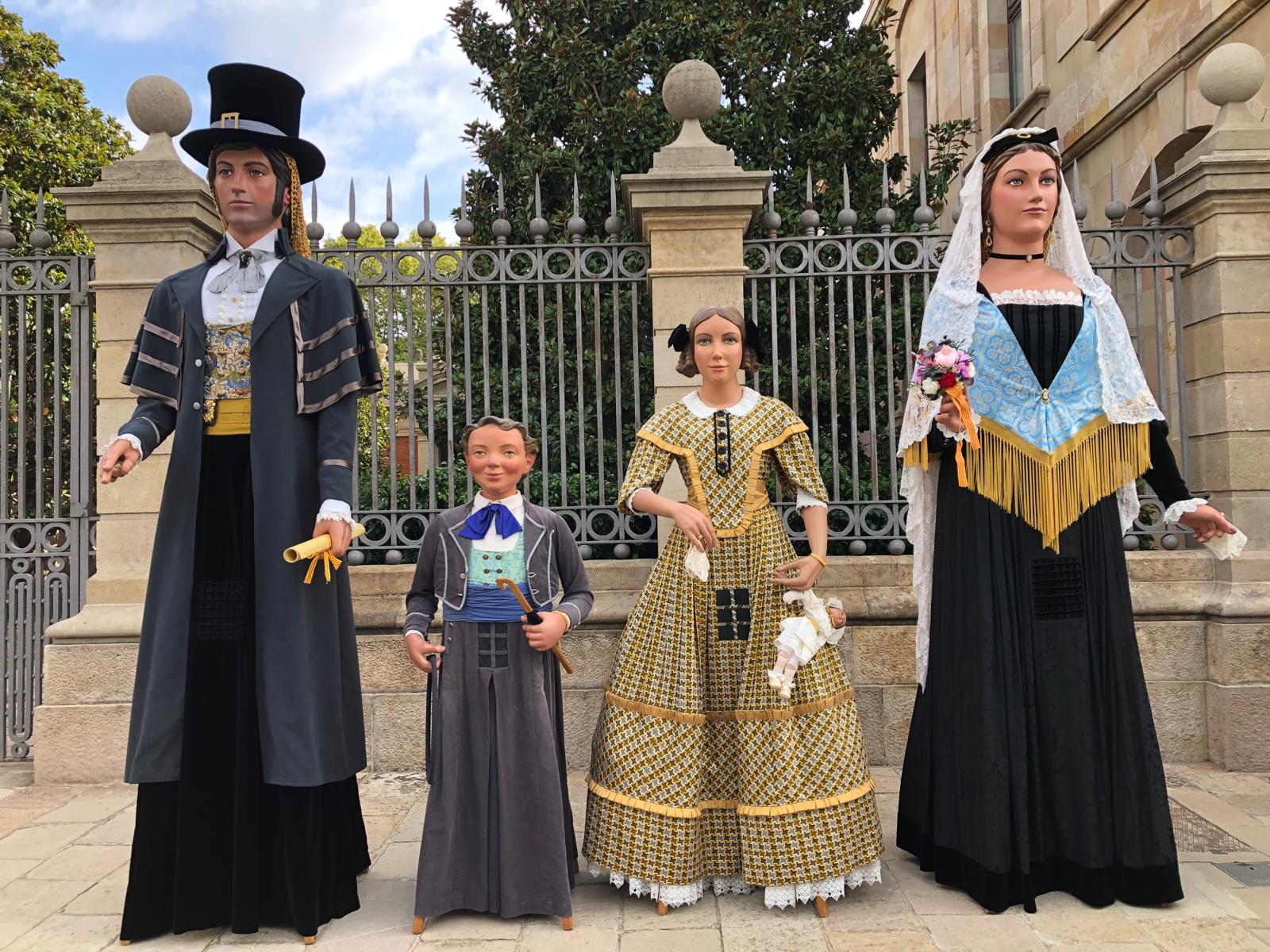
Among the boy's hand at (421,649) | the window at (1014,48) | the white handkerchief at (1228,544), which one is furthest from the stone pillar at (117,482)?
the window at (1014,48)

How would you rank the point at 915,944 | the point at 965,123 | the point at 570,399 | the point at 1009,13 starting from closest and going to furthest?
the point at 915,944
the point at 570,399
the point at 965,123
the point at 1009,13

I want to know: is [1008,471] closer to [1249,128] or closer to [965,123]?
[1249,128]

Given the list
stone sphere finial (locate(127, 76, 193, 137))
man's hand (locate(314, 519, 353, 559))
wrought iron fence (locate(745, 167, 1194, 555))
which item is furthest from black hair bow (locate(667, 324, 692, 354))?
stone sphere finial (locate(127, 76, 193, 137))

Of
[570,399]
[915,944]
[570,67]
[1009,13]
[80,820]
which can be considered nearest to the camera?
[915,944]

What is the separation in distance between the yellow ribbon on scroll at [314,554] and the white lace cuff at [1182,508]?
2826 millimetres

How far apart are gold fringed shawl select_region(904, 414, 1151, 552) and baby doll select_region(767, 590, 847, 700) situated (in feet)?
2.37

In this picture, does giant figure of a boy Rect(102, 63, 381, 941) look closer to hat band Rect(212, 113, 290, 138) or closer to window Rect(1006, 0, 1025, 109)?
hat band Rect(212, 113, 290, 138)

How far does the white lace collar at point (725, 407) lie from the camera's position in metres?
3.42

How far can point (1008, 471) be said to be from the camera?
328 centimetres

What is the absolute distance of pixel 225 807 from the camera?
3053mm

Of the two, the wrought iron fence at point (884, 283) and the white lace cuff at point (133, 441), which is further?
the wrought iron fence at point (884, 283)

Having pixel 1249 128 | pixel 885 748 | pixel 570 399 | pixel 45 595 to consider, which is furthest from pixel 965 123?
pixel 45 595

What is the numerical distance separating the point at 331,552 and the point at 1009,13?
507 inches

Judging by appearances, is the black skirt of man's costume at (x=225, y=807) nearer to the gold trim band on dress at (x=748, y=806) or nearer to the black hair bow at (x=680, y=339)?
the gold trim band on dress at (x=748, y=806)
